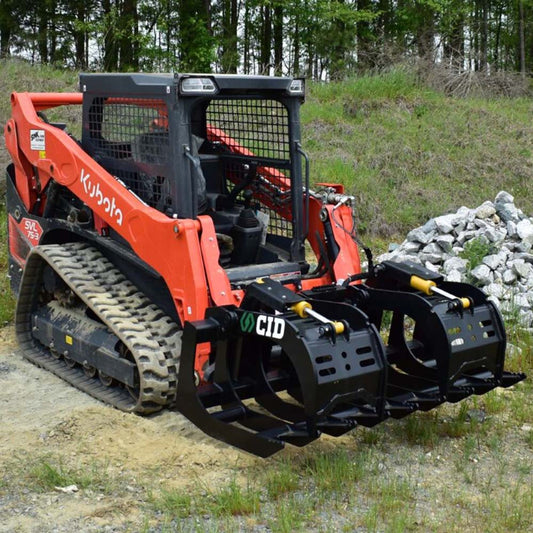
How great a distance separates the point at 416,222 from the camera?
1020cm

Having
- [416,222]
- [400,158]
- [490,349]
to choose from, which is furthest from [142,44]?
[490,349]


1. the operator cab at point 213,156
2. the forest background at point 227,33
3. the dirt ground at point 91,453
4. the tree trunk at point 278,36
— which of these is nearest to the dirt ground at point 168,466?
the dirt ground at point 91,453

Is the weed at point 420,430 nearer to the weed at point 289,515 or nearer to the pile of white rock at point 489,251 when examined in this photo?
the weed at point 289,515

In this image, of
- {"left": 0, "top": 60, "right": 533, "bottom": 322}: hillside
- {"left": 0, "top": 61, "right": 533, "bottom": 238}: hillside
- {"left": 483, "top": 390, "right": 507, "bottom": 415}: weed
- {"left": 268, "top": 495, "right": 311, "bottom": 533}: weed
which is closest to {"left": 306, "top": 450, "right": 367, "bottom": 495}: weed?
{"left": 268, "top": 495, "right": 311, "bottom": 533}: weed

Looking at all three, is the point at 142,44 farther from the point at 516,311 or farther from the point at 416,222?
the point at 516,311

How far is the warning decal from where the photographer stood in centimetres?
603

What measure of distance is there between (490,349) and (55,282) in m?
3.05

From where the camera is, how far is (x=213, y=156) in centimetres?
604

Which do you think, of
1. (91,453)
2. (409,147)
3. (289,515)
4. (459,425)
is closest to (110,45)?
(409,147)

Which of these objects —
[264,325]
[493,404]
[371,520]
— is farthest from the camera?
[493,404]

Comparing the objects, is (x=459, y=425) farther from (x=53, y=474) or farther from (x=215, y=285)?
(x=53, y=474)

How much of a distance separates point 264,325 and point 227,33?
2068 cm

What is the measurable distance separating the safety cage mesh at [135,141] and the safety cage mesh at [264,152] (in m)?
0.74

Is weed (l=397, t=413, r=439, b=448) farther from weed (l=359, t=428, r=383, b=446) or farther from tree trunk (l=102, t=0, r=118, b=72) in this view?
tree trunk (l=102, t=0, r=118, b=72)
